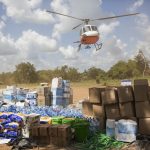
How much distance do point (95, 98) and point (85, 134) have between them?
5.81 ft

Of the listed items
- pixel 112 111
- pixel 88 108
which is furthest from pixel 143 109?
pixel 88 108

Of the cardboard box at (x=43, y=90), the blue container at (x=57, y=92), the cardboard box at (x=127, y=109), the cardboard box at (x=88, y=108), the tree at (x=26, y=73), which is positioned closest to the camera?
the cardboard box at (x=127, y=109)

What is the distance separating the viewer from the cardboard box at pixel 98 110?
12.9 meters

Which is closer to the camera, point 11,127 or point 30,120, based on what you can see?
point 30,120

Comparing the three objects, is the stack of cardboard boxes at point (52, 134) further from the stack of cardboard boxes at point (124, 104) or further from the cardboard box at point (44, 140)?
the stack of cardboard boxes at point (124, 104)

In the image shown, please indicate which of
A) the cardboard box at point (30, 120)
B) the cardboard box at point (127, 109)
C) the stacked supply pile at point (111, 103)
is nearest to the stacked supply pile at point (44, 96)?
the cardboard box at point (30, 120)

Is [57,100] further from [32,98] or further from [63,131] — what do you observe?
[63,131]

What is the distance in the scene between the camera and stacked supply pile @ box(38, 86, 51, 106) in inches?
765

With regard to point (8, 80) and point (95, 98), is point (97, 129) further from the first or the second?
point (8, 80)

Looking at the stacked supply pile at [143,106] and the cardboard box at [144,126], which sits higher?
the stacked supply pile at [143,106]

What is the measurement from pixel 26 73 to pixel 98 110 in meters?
71.6

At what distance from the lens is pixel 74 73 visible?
86750 millimetres

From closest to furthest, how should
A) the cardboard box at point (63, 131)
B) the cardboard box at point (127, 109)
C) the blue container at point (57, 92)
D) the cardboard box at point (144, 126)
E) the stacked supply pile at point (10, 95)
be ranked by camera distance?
the cardboard box at point (63, 131), the cardboard box at point (144, 126), the cardboard box at point (127, 109), the blue container at point (57, 92), the stacked supply pile at point (10, 95)

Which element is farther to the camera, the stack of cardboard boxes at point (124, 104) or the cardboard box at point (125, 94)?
the cardboard box at point (125, 94)
